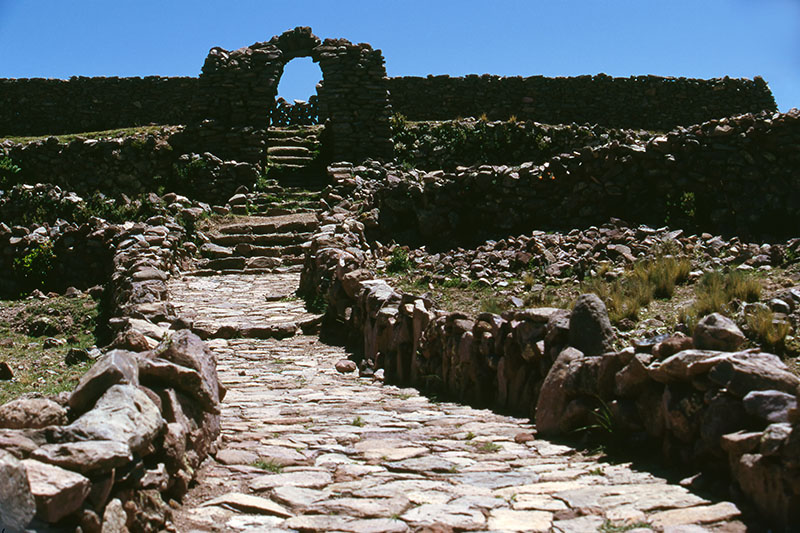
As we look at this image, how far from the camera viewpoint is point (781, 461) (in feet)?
10.5

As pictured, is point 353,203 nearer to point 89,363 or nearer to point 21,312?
point 21,312

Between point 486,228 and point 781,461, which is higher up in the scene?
point 486,228

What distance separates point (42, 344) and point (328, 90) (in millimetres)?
12418

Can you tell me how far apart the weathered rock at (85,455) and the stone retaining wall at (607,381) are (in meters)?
2.73

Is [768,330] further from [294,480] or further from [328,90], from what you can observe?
[328,90]

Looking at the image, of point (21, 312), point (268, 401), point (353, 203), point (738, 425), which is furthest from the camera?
point (353, 203)

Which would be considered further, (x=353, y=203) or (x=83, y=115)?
(x=83, y=115)

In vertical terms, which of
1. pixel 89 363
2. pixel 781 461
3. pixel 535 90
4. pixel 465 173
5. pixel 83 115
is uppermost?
pixel 535 90

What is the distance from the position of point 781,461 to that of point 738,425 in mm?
542

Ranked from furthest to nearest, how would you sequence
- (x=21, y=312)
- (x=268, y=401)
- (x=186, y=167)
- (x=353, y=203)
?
(x=186, y=167), (x=353, y=203), (x=21, y=312), (x=268, y=401)

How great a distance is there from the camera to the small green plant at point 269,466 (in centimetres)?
441

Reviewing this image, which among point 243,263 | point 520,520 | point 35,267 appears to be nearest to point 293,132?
point 243,263

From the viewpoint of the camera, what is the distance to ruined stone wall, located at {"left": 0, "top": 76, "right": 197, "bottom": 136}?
26375 millimetres

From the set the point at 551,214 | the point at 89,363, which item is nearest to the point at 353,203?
the point at 551,214
